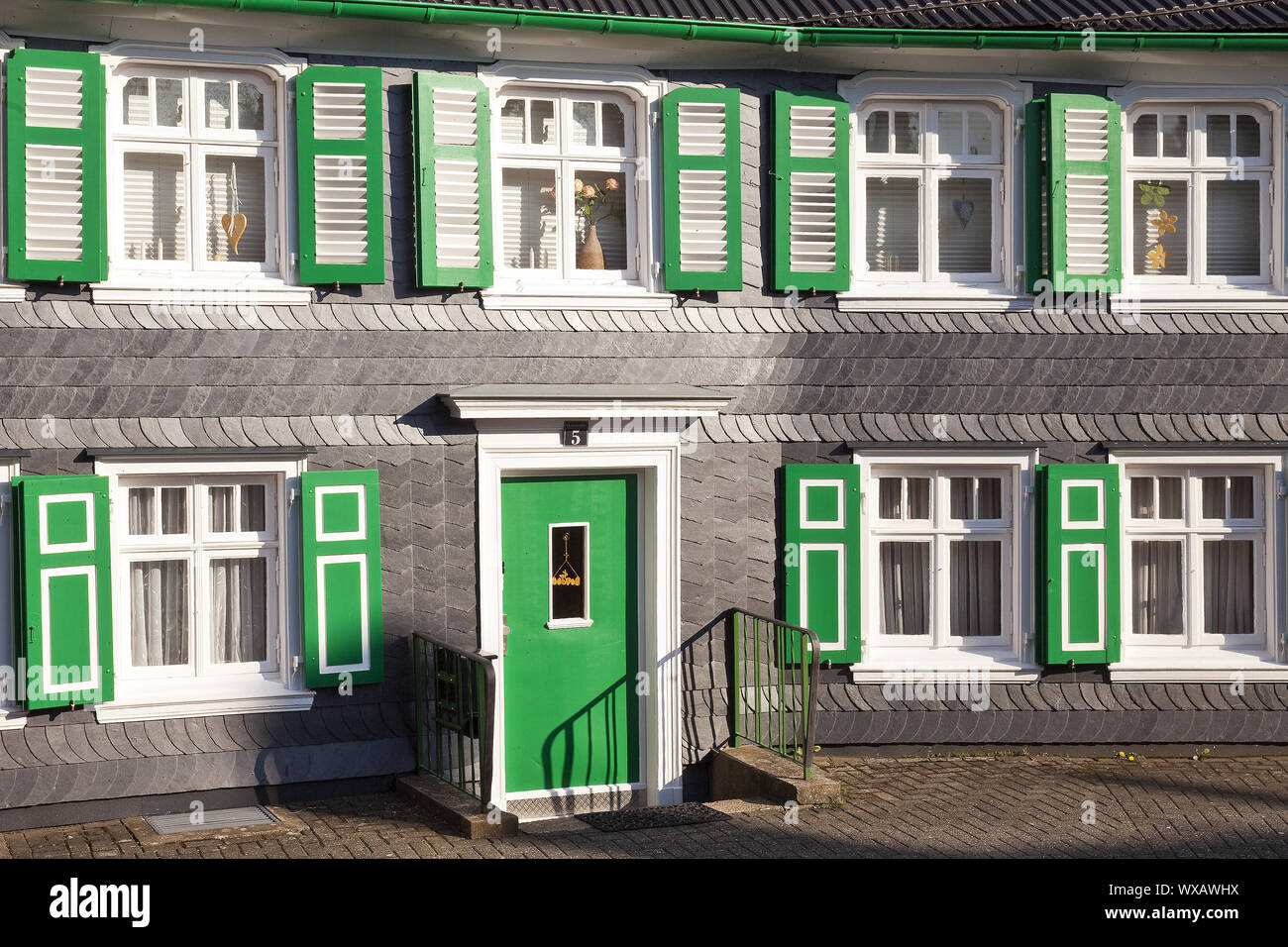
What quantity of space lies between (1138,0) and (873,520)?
408cm

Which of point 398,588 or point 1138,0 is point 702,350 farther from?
point 1138,0

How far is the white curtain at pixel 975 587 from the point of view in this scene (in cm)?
1124

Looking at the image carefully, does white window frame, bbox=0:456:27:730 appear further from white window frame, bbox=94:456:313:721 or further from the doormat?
the doormat

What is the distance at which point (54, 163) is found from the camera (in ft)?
30.7

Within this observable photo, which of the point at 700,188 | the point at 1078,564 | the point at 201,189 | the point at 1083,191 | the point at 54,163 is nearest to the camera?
the point at 54,163

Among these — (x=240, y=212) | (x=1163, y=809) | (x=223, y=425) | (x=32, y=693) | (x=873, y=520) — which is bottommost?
(x=1163, y=809)

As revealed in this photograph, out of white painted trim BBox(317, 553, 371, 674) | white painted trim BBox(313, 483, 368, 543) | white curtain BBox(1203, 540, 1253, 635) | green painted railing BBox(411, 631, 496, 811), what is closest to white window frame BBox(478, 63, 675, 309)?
white painted trim BBox(313, 483, 368, 543)

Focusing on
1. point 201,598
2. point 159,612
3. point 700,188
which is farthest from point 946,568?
point 159,612

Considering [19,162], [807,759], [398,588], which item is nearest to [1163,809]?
[807,759]

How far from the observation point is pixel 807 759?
9.66 m

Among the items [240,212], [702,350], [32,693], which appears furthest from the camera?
[702,350]

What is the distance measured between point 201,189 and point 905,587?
208 inches

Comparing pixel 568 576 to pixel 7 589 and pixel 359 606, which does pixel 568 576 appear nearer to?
pixel 359 606

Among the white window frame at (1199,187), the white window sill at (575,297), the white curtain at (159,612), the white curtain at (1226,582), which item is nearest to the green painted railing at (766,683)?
the white window sill at (575,297)
